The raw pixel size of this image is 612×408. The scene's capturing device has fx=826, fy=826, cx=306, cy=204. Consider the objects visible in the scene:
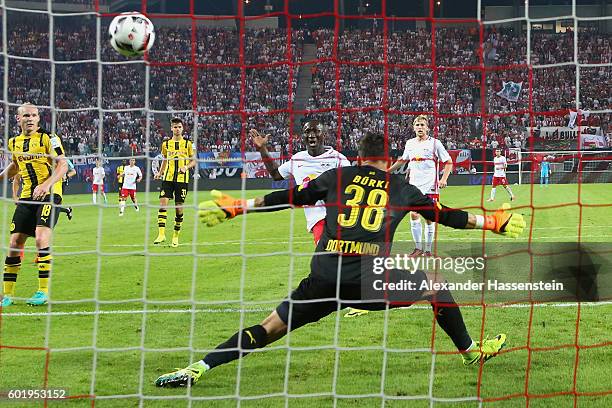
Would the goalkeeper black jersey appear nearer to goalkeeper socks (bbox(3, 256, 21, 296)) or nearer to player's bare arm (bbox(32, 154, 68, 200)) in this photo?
player's bare arm (bbox(32, 154, 68, 200))

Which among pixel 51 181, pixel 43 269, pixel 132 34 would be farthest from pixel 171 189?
pixel 132 34

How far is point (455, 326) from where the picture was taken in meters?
6.32

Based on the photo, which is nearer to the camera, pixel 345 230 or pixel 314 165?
pixel 345 230

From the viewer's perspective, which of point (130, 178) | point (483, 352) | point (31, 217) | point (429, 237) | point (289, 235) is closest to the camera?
point (483, 352)

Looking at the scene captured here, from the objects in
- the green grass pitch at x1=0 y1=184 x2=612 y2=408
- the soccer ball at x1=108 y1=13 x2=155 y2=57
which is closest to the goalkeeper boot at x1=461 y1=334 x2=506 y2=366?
the green grass pitch at x1=0 y1=184 x2=612 y2=408

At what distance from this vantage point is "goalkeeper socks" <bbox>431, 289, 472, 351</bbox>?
6238mm

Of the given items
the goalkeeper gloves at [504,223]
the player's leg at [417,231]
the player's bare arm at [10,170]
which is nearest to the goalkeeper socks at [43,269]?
the player's bare arm at [10,170]

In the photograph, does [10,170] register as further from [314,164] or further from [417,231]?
[417,231]

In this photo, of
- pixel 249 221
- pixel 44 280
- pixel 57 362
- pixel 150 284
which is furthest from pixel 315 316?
pixel 249 221

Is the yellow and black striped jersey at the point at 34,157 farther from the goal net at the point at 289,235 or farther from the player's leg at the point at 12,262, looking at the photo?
the goal net at the point at 289,235

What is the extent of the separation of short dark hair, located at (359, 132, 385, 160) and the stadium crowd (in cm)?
1573

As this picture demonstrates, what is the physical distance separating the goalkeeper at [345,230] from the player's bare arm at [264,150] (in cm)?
119

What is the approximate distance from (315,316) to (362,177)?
1085mm

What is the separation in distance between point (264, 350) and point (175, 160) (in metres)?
8.74
